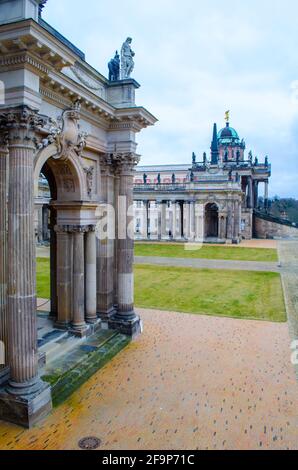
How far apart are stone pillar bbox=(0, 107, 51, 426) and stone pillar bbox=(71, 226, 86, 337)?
437 centimetres

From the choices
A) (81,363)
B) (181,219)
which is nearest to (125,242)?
(81,363)

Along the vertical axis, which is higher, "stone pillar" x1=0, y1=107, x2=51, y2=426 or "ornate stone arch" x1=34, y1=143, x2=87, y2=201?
"ornate stone arch" x1=34, y1=143, x2=87, y2=201

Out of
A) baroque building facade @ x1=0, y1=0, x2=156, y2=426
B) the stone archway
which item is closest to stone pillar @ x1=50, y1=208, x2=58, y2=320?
baroque building facade @ x1=0, y1=0, x2=156, y2=426

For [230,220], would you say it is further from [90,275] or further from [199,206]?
[90,275]

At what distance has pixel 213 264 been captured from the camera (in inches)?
1457

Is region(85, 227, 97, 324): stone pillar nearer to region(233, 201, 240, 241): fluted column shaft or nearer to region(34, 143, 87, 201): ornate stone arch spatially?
region(34, 143, 87, 201): ornate stone arch

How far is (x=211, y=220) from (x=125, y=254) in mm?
58323

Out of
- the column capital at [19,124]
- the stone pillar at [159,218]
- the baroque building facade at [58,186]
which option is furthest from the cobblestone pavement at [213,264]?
the column capital at [19,124]

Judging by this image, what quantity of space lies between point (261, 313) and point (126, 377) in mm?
10076

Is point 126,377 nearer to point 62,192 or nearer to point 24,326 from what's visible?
point 24,326

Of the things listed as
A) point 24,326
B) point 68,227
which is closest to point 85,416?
point 24,326

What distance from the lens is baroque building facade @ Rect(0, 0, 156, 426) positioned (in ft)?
29.6

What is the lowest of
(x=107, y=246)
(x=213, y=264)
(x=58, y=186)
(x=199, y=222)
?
(x=213, y=264)
